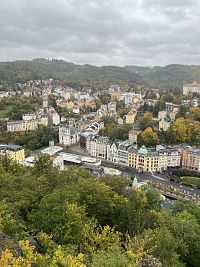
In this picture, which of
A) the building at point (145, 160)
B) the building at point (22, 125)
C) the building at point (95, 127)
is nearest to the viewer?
the building at point (145, 160)

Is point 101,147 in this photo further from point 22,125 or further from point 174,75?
point 174,75

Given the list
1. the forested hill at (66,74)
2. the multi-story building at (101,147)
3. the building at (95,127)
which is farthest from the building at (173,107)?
the forested hill at (66,74)

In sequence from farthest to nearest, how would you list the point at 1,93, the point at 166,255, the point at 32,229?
the point at 1,93
the point at 32,229
the point at 166,255

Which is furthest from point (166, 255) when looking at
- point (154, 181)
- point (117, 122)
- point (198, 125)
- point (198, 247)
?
point (117, 122)

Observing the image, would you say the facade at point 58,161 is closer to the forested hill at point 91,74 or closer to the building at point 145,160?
the building at point 145,160

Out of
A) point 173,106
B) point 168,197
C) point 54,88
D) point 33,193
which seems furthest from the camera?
point 54,88

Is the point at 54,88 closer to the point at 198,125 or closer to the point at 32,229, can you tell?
the point at 198,125
